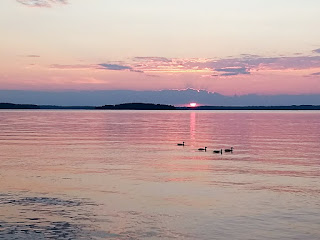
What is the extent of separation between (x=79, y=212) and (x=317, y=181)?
816 inches

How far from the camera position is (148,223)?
84.6 ft

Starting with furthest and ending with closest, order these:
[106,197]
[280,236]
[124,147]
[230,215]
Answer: [124,147] < [106,197] < [230,215] < [280,236]

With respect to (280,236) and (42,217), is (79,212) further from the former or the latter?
(280,236)

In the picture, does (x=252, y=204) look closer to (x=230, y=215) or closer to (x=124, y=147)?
(x=230, y=215)

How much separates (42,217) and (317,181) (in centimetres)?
2305

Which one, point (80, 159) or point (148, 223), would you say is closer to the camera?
point (148, 223)

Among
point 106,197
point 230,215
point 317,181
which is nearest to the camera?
point 230,215

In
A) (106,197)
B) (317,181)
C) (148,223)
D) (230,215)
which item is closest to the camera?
(148,223)

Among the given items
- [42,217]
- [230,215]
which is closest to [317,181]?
[230,215]

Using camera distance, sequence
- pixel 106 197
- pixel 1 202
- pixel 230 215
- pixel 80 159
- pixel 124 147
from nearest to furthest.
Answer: pixel 230 215, pixel 1 202, pixel 106 197, pixel 80 159, pixel 124 147

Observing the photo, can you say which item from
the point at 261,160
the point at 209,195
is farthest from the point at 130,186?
the point at 261,160

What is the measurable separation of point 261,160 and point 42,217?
3218 centimetres

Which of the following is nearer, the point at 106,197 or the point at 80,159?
the point at 106,197

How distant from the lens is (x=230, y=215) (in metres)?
27.7
